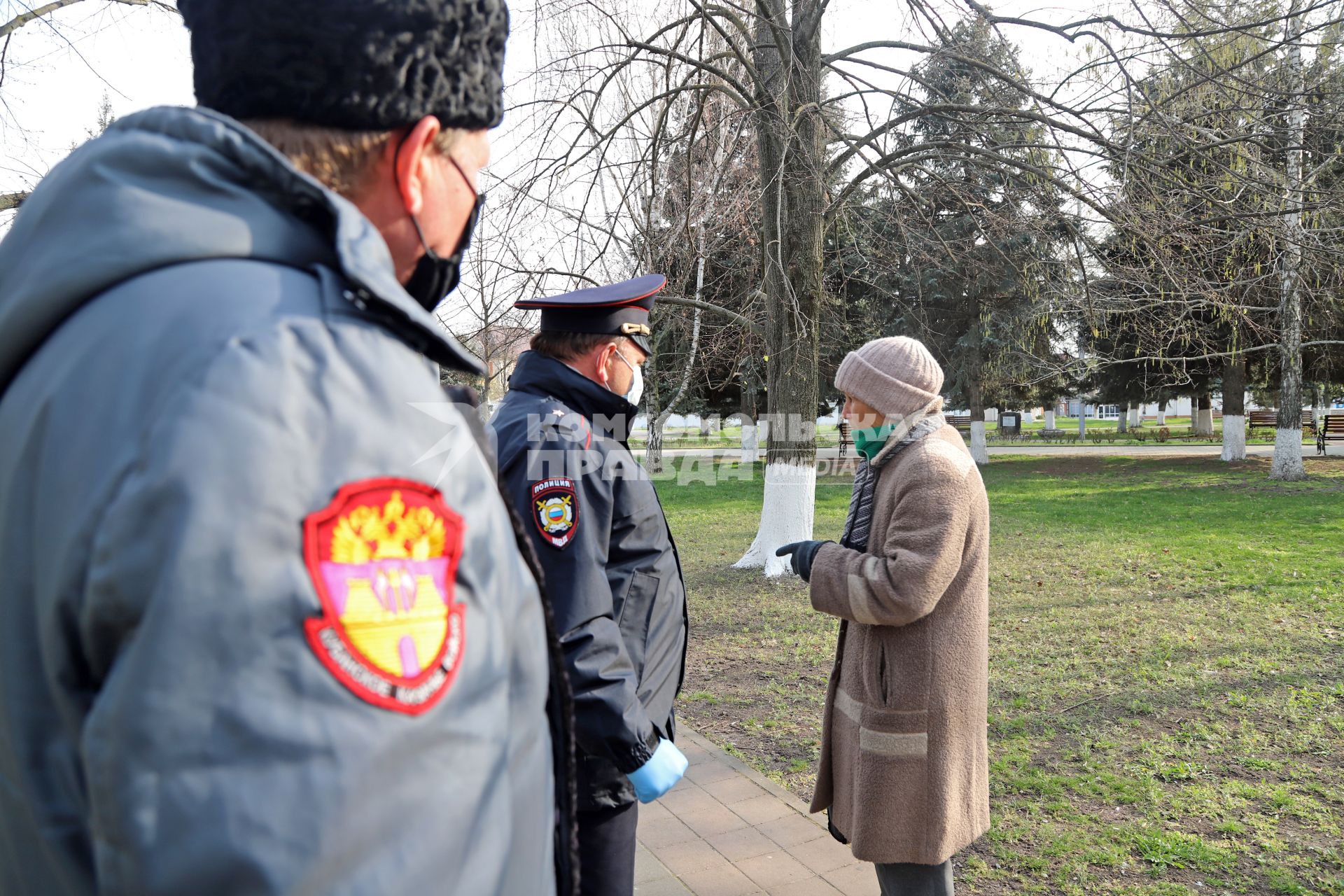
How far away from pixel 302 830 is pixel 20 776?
27 cm

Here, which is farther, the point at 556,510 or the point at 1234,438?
the point at 1234,438

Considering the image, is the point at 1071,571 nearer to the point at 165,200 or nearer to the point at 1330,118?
the point at 1330,118

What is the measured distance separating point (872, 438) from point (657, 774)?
1.29 m

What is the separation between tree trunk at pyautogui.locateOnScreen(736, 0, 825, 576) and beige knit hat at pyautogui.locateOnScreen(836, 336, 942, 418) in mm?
5075

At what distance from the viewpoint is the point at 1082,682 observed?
19.3 feet

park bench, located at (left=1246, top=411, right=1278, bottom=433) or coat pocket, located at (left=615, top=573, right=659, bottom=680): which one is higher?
park bench, located at (left=1246, top=411, right=1278, bottom=433)

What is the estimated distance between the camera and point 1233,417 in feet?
70.7

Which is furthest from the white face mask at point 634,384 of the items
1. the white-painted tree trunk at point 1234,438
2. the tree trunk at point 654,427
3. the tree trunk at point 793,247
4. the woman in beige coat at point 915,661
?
the white-painted tree trunk at point 1234,438

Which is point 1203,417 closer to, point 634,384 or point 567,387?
point 634,384

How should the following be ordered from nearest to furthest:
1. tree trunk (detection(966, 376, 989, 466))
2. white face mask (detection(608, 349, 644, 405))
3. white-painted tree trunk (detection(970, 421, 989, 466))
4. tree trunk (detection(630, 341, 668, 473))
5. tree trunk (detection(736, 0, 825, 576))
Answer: white face mask (detection(608, 349, 644, 405)) → tree trunk (detection(736, 0, 825, 576)) → tree trunk (detection(630, 341, 668, 473)) → tree trunk (detection(966, 376, 989, 466)) → white-painted tree trunk (detection(970, 421, 989, 466))

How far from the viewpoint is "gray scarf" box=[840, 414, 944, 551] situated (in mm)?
2727

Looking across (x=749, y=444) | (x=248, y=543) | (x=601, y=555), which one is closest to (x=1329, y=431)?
(x=749, y=444)

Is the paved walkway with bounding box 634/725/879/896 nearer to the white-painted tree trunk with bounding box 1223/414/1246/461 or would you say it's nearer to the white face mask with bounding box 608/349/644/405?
the white face mask with bounding box 608/349/644/405

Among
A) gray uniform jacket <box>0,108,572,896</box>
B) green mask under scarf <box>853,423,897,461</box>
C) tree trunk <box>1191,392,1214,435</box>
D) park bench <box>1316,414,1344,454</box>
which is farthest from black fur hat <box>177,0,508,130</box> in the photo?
tree trunk <box>1191,392,1214,435</box>
